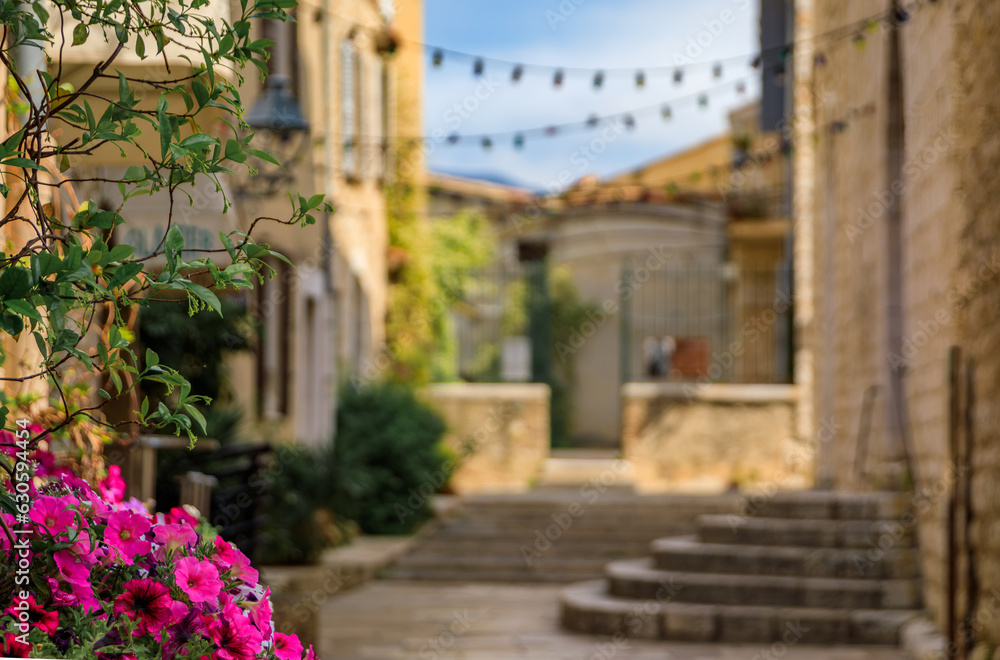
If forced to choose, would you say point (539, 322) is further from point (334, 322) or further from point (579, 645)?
point (579, 645)

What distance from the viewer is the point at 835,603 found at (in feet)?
25.4

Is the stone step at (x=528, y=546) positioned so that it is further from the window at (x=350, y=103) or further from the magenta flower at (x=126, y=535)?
the magenta flower at (x=126, y=535)

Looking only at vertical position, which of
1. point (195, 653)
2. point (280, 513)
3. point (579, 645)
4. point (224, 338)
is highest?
point (224, 338)

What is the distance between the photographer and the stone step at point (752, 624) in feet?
24.6

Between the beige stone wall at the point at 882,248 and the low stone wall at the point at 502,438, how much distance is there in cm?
372

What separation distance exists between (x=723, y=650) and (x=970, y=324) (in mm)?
2397

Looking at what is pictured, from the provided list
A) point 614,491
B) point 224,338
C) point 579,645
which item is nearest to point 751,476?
point 614,491

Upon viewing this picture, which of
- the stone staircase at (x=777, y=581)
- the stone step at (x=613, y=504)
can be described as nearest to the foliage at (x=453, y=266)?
the stone step at (x=613, y=504)

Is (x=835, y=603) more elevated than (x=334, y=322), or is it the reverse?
(x=334, y=322)

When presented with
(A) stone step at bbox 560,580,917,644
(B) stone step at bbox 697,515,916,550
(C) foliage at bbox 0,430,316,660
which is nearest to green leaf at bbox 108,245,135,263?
(C) foliage at bbox 0,430,316,660

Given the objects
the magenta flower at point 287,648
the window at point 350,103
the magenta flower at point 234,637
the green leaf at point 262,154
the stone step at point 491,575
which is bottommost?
the stone step at point 491,575

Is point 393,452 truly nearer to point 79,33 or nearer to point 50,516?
point 50,516

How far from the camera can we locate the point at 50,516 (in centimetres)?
209

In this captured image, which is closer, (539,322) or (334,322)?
(334,322)
